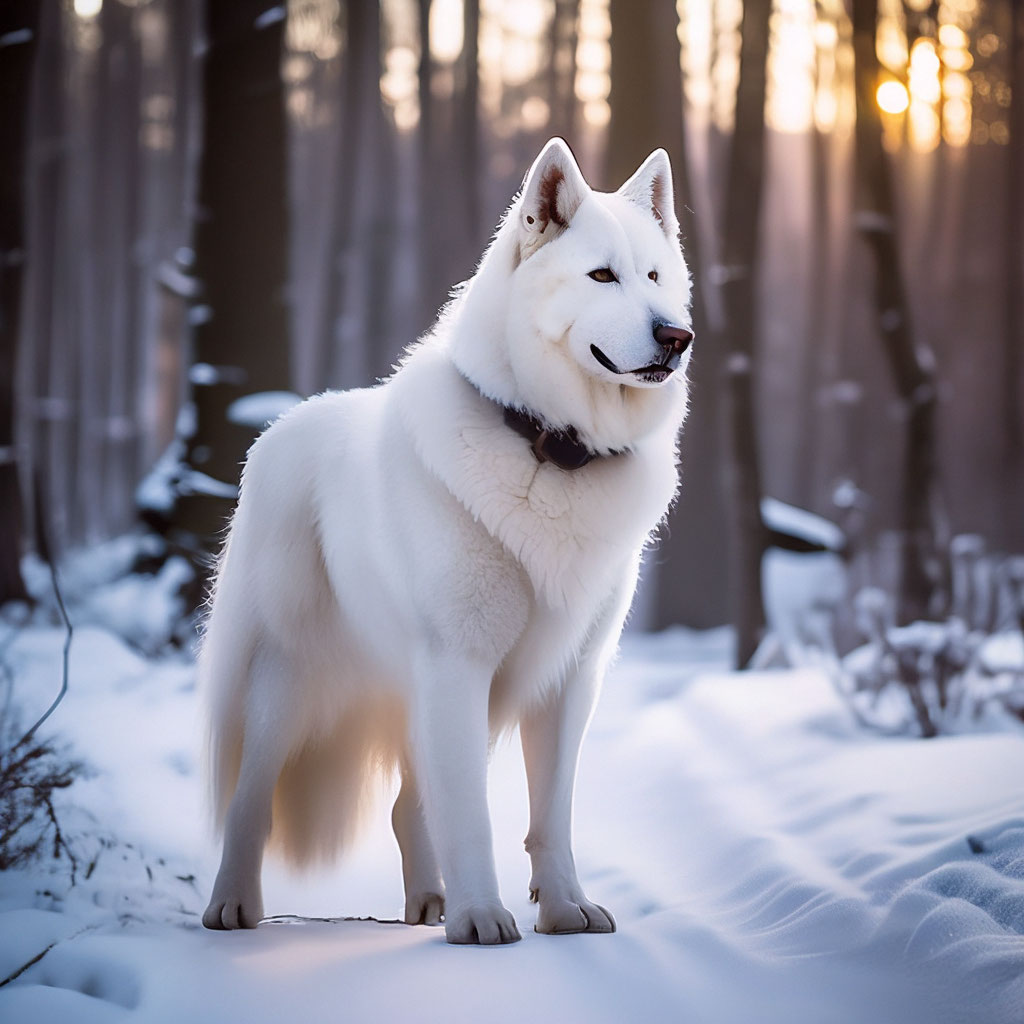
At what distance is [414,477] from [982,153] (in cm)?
865

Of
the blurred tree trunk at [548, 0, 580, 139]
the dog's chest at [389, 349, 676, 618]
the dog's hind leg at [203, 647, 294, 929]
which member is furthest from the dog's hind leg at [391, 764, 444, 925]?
the blurred tree trunk at [548, 0, 580, 139]

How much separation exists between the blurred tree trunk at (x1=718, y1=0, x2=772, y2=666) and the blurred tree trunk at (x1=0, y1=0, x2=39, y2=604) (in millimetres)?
4181

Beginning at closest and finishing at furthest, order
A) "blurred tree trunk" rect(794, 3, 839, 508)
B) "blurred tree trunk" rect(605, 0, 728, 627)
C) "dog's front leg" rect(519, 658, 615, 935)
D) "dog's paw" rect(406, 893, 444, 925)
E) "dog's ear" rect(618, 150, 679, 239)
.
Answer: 1. "dog's front leg" rect(519, 658, 615, 935)
2. "dog's ear" rect(618, 150, 679, 239)
3. "dog's paw" rect(406, 893, 444, 925)
4. "blurred tree trunk" rect(605, 0, 728, 627)
5. "blurred tree trunk" rect(794, 3, 839, 508)

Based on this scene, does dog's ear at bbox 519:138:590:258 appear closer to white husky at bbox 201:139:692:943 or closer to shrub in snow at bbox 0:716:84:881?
white husky at bbox 201:139:692:943

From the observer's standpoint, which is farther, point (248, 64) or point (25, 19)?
point (25, 19)

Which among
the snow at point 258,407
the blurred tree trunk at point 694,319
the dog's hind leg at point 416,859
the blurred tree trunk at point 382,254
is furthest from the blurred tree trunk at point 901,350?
the blurred tree trunk at point 382,254

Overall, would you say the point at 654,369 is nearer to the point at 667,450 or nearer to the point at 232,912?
the point at 667,450

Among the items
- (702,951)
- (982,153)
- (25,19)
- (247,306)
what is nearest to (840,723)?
(702,951)

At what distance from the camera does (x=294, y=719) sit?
271cm

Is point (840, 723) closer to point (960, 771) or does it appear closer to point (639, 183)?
point (960, 771)

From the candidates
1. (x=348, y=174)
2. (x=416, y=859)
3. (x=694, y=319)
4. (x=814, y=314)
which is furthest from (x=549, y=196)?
(x=814, y=314)

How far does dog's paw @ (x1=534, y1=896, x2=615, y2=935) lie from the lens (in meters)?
2.33

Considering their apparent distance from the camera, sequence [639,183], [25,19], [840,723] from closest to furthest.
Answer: [639,183], [840,723], [25,19]

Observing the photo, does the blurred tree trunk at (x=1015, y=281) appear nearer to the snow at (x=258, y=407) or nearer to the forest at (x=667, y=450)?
the forest at (x=667, y=450)
